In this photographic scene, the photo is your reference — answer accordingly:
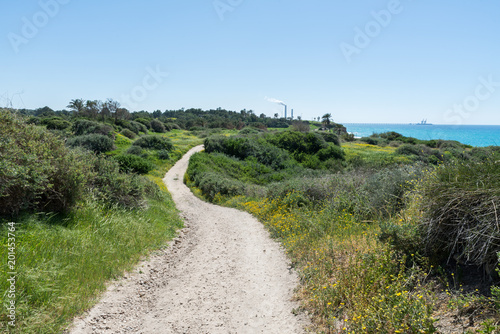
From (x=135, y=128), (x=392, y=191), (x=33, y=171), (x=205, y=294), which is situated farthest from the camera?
(x=135, y=128)

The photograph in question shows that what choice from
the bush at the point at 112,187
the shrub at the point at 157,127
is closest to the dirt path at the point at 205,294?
the bush at the point at 112,187

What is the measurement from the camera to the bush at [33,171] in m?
5.20

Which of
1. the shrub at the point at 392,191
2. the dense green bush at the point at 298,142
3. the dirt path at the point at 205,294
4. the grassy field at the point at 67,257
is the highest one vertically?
the dense green bush at the point at 298,142

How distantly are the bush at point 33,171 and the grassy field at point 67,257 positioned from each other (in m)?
0.31

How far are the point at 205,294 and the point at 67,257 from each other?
2589 millimetres

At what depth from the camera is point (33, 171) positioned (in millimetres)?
5652

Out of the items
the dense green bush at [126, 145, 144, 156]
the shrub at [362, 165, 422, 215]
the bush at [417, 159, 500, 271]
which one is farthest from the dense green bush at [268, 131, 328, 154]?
the bush at [417, 159, 500, 271]

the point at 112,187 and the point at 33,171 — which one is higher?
the point at 33,171

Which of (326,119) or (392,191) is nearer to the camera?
(392,191)

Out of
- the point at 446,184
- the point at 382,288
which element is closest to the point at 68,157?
the point at 382,288

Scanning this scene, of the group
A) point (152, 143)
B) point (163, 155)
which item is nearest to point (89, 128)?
point (152, 143)

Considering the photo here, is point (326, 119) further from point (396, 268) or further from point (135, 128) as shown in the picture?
point (396, 268)

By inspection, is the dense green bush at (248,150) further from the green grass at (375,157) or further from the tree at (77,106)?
the tree at (77,106)

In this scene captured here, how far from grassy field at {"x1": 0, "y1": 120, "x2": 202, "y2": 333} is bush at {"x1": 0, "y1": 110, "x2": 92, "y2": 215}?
0.31 m
